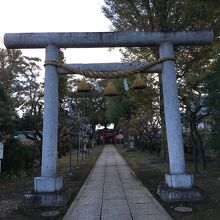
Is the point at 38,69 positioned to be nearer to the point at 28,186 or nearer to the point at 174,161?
the point at 28,186

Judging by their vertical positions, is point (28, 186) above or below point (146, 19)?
below

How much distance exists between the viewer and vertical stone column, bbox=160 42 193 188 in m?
9.75

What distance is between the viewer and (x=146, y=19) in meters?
21.0

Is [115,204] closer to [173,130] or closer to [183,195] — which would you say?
[183,195]

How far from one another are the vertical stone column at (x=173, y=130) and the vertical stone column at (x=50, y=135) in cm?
313

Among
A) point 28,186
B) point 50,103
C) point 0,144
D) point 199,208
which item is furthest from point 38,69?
point 199,208

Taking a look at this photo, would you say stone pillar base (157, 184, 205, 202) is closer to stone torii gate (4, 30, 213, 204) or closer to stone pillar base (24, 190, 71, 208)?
stone torii gate (4, 30, 213, 204)

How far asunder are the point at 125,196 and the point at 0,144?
6.98m

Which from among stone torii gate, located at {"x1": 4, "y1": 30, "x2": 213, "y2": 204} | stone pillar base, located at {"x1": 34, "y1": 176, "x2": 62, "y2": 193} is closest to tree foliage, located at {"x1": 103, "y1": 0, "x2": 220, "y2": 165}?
stone torii gate, located at {"x1": 4, "y1": 30, "x2": 213, "y2": 204}

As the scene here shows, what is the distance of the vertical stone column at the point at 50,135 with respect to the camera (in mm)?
9688

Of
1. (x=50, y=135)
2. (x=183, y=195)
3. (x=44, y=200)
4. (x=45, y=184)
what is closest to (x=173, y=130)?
(x=183, y=195)

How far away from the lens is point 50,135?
1005cm

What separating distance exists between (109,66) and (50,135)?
8.62 ft

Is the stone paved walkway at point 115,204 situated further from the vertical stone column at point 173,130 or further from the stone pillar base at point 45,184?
the vertical stone column at point 173,130
